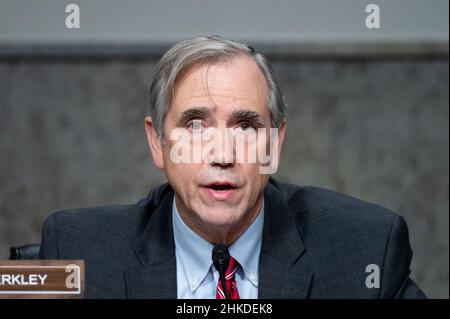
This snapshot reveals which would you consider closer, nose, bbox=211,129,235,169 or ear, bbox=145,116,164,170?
nose, bbox=211,129,235,169

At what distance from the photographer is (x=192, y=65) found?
1.43 metres

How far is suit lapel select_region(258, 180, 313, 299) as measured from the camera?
4.76 feet

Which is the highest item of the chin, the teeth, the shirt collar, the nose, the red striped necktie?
the nose

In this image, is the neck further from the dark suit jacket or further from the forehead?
the forehead

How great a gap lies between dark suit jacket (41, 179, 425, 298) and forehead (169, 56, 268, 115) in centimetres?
24

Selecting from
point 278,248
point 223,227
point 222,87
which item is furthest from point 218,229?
point 222,87

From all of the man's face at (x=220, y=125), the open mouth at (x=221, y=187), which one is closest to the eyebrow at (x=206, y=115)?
the man's face at (x=220, y=125)

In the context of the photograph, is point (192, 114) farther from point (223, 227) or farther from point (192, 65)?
point (223, 227)

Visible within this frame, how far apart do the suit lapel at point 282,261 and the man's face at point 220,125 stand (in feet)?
0.29

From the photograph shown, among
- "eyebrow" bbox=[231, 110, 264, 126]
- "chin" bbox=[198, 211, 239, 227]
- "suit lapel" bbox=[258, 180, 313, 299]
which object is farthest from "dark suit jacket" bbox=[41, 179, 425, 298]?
"eyebrow" bbox=[231, 110, 264, 126]

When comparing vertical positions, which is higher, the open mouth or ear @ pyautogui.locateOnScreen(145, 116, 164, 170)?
ear @ pyautogui.locateOnScreen(145, 116, 164, 170)

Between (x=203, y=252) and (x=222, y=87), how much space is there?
0.31 metres

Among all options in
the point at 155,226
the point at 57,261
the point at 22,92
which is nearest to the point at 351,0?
the point at 155,226

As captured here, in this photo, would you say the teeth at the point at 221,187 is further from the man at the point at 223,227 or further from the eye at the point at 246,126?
the eye at the point at 246,126
